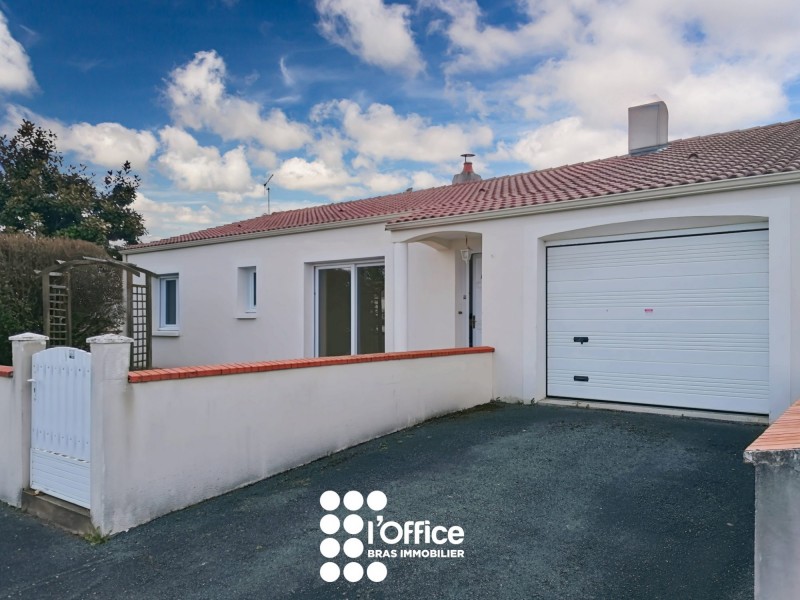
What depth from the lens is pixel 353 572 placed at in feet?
12.6

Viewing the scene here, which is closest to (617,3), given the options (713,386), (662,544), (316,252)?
(713,386)

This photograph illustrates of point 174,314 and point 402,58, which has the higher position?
point 402,58

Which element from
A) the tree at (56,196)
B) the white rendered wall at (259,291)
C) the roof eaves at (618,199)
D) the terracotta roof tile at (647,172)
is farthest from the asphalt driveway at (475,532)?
the tree at (56,196)

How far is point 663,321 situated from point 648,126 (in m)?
6.62

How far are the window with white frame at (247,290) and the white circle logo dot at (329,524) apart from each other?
9.70 metres

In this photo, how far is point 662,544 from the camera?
3961 mm

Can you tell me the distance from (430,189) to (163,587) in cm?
1459

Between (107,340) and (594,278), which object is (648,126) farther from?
(107,340)

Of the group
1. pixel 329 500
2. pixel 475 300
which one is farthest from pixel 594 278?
pixel 329 500

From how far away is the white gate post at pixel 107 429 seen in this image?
187 inches

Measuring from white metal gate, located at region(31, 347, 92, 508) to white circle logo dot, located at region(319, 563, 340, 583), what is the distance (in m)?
2.50

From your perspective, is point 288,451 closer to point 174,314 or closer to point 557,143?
point 174,314

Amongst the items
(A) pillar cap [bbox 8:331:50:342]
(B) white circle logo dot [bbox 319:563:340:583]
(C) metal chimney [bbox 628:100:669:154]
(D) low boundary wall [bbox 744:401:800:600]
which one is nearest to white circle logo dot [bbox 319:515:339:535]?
(B) white circle logo dot [bbox 319:563:340:583]

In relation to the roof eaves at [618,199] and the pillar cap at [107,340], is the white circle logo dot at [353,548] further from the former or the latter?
the roof eaves at [618,199]
